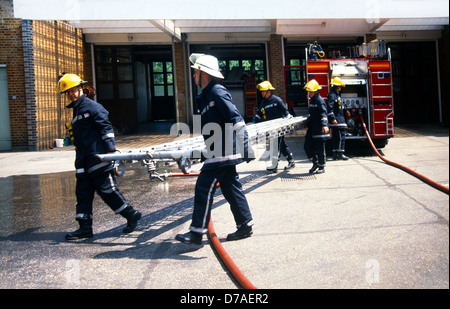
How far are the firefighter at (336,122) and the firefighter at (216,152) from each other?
19.7 feet

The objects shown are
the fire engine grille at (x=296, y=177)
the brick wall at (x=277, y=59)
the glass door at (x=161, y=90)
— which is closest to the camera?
the fire engine grille at (x=296, y=177)

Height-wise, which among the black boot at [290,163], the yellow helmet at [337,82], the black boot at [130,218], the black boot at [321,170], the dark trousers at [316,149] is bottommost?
the black boot at [130,218]

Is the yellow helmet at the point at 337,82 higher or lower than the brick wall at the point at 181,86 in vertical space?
lower

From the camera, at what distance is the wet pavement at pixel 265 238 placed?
3.70m

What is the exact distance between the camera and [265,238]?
496 cm

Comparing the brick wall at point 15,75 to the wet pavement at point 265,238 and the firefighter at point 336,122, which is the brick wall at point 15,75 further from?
the firefighter at point 336,122

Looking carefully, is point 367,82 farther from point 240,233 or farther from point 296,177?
point 240,233

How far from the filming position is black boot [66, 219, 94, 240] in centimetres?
521

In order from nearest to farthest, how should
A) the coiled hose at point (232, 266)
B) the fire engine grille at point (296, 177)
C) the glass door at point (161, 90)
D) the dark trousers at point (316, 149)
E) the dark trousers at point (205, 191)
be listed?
the coiled hose at point (232, 266) → the dark trousers at point (205, 191) → the fire engine grille at point (296, 177) → the dark trousers at point (316, 149) → the glass door at point (161, 90)

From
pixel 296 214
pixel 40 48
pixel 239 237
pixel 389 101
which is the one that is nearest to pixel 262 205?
pixel 296 214

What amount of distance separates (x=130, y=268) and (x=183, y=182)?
4.52 metres

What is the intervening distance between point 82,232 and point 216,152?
1.75m

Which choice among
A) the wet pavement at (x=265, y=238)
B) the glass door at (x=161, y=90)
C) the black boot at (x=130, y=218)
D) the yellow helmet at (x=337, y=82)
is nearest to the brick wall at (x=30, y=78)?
the wet pavement at (x=265, y=238)

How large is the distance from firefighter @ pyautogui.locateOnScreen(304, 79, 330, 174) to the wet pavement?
1.62 feet
